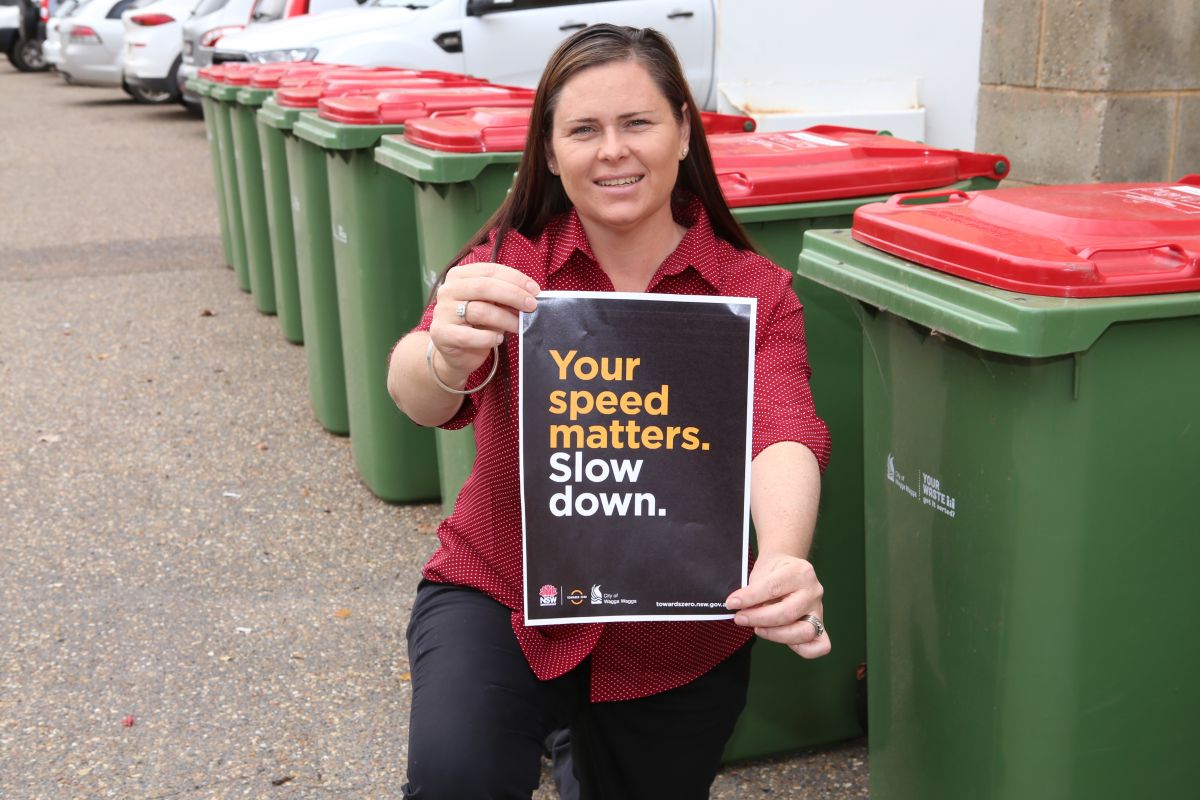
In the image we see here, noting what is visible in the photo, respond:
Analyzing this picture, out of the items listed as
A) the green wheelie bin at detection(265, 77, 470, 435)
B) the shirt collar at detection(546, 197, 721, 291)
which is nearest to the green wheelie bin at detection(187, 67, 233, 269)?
the green wheelie bin at detection(265, 77, 470, 435)

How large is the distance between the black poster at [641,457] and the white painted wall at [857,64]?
16.6ft

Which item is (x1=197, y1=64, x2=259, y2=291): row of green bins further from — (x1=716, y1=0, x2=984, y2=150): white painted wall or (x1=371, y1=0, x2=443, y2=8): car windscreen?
(x1=716, y1=0, x2=984, y2=150): white painted wall

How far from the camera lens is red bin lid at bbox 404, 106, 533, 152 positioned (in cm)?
368

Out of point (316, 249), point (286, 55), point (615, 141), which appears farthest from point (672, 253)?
point (286, 55)

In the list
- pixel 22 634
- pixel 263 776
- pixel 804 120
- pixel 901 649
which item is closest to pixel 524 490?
pixel 901 649

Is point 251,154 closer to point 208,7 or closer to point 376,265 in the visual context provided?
point 376,265

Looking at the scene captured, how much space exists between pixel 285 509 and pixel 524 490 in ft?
10.1

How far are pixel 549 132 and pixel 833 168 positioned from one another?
928mm

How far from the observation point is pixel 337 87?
5652 millimetres

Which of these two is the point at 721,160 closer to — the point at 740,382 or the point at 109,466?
the point at 740,382

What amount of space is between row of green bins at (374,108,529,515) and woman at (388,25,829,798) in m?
1.26

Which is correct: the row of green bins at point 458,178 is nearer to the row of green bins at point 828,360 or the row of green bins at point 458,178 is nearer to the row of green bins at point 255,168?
the row of green bins at point 828,360

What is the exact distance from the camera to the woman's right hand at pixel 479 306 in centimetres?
197

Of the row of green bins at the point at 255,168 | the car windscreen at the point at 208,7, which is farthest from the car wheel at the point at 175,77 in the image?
the row of green bins at the point at 255,168
